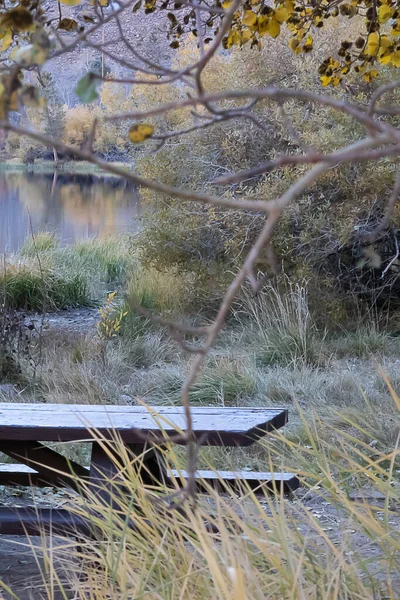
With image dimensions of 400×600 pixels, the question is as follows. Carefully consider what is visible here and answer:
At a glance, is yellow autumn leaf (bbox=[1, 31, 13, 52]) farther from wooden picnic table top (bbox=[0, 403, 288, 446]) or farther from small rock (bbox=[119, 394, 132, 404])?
small rock (bbox=[119, 394, 132, 404])

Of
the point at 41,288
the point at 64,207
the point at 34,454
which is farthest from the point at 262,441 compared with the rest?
the point at 64,207

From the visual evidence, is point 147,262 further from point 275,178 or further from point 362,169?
point 362,169

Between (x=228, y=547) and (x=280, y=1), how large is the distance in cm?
220

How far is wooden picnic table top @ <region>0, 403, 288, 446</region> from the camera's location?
265cm

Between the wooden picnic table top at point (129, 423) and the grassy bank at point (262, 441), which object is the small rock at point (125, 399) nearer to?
the grassy bank at point (262, 441)


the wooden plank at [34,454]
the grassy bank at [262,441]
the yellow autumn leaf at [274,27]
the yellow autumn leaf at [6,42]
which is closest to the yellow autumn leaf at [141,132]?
the grassy bank at [262,441]

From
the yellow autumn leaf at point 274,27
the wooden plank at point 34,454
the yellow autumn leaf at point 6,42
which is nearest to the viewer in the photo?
the yellow autumn leaf at point 6,42

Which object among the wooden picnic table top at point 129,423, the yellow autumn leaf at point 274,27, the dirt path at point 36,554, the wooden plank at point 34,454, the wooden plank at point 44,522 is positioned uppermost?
the yellow autumn leaf at point 274,27

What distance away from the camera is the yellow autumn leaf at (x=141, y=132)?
926mm

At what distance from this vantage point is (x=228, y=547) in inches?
64.8

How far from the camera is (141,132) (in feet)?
3.06

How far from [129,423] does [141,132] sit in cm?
190

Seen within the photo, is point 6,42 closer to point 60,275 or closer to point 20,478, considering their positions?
point 20,478

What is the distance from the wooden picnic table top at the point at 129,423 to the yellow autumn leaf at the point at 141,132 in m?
1.63
